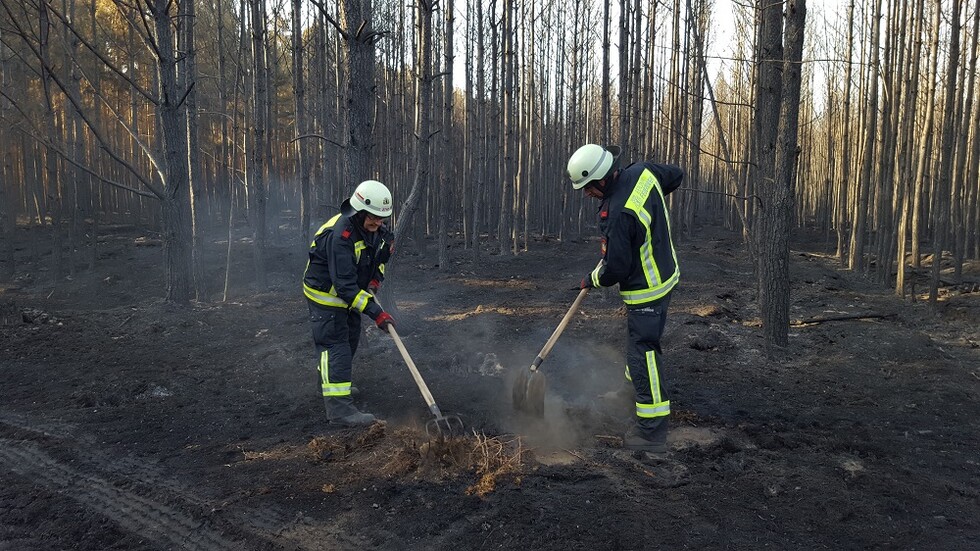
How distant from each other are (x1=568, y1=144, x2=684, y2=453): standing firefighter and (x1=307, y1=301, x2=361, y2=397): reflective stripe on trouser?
2217mm

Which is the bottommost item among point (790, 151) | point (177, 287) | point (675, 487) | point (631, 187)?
point (675, 487)

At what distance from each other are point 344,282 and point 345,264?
15cm

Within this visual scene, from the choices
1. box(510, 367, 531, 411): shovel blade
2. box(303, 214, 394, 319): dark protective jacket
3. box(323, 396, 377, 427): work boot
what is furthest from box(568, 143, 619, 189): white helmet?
box(323, 396, 377, 427): work boot

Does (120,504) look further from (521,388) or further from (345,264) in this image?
(521,388)

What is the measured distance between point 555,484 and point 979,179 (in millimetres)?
15554

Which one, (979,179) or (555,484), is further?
(979,179)

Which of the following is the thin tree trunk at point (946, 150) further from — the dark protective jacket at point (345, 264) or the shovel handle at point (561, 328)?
the dark protective jacket at point (345, 264)

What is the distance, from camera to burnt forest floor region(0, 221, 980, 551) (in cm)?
344

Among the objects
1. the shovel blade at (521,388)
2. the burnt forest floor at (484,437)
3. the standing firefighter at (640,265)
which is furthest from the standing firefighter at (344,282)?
the standing firefighter at (640,265)

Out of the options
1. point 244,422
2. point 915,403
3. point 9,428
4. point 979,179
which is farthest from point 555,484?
point 979,179

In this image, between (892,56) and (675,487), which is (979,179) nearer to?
(892,56)

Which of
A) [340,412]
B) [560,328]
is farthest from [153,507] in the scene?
[560,328]

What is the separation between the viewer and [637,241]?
176 inches

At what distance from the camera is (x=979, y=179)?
14.4 meters
